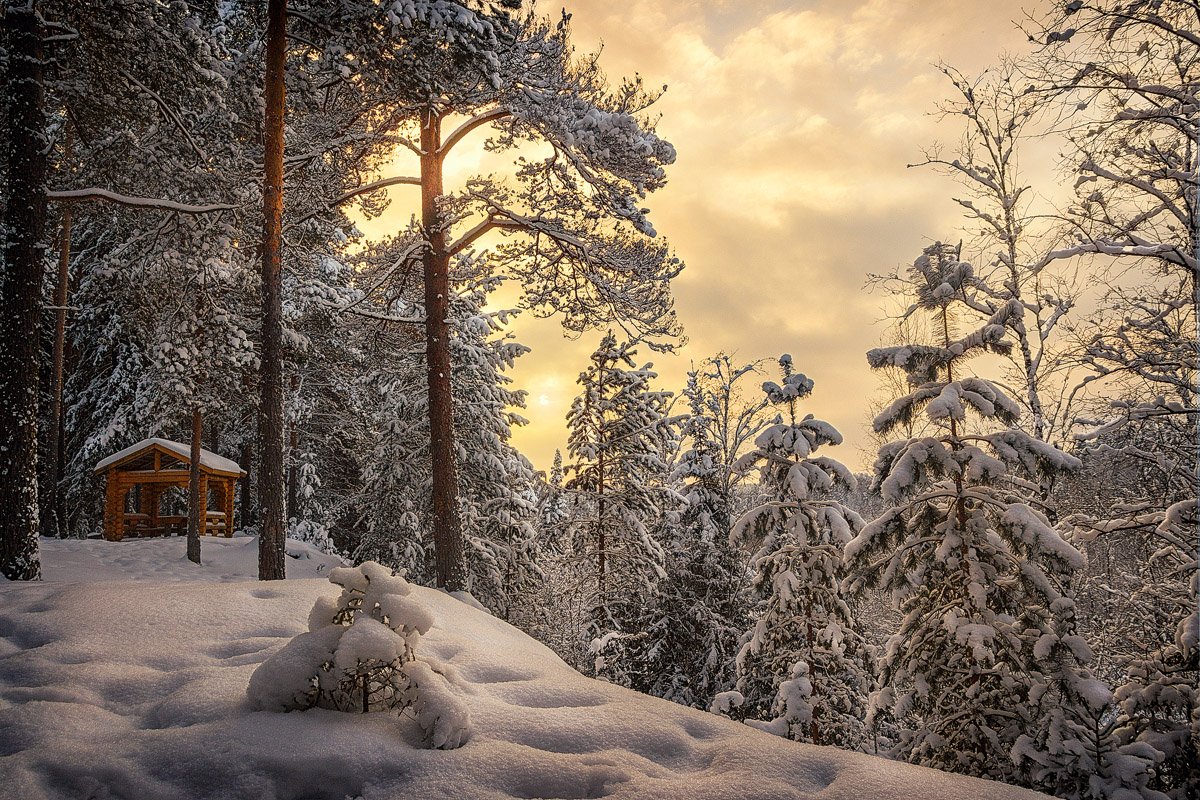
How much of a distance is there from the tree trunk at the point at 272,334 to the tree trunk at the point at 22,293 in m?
2.69

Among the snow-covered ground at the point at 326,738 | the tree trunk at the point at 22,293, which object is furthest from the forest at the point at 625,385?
the snow-covered ground at the point at 326,738

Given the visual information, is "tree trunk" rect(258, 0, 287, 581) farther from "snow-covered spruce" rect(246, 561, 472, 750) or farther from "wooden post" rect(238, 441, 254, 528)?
"wooden post" rect(238, 441, 254, 528)

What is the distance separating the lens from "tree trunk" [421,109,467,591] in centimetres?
1148

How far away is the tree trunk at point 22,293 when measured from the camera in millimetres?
8438

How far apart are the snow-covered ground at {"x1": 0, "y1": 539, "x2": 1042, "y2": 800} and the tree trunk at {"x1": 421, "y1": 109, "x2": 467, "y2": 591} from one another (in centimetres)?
600

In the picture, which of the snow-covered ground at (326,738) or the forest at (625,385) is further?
the forest at (625,385)

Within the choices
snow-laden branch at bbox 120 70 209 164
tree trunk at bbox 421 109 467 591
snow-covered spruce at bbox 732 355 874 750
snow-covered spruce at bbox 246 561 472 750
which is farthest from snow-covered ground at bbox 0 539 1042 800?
snow-laden branch at bbox 120 70 209 164

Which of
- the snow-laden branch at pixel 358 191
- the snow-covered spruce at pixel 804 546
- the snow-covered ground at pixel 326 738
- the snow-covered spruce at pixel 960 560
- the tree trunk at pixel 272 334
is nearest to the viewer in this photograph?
the snow-covered ground at pixel 326 738

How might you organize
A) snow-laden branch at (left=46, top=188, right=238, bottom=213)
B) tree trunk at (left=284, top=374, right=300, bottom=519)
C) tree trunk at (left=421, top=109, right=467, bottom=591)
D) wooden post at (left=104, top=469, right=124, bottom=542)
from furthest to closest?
tree trunk at (left=284, top=374, right=300, bottom=519), wooden post at (left=104, top=469, right=124, bottom=542), tree trunk at (left=421, top=109, right=467, bottom=591), snow-laden branch at (left=46, top=188, right=238, bottom=213)

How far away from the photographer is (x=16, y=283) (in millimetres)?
8703

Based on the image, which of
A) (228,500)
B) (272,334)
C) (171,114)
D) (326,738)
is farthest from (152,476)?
(326,738)

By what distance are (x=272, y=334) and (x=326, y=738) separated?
25.5ft

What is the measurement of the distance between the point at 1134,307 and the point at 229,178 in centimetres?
1409

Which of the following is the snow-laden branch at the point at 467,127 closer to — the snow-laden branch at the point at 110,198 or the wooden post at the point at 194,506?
the snow-laden branch at the point at 110,198
